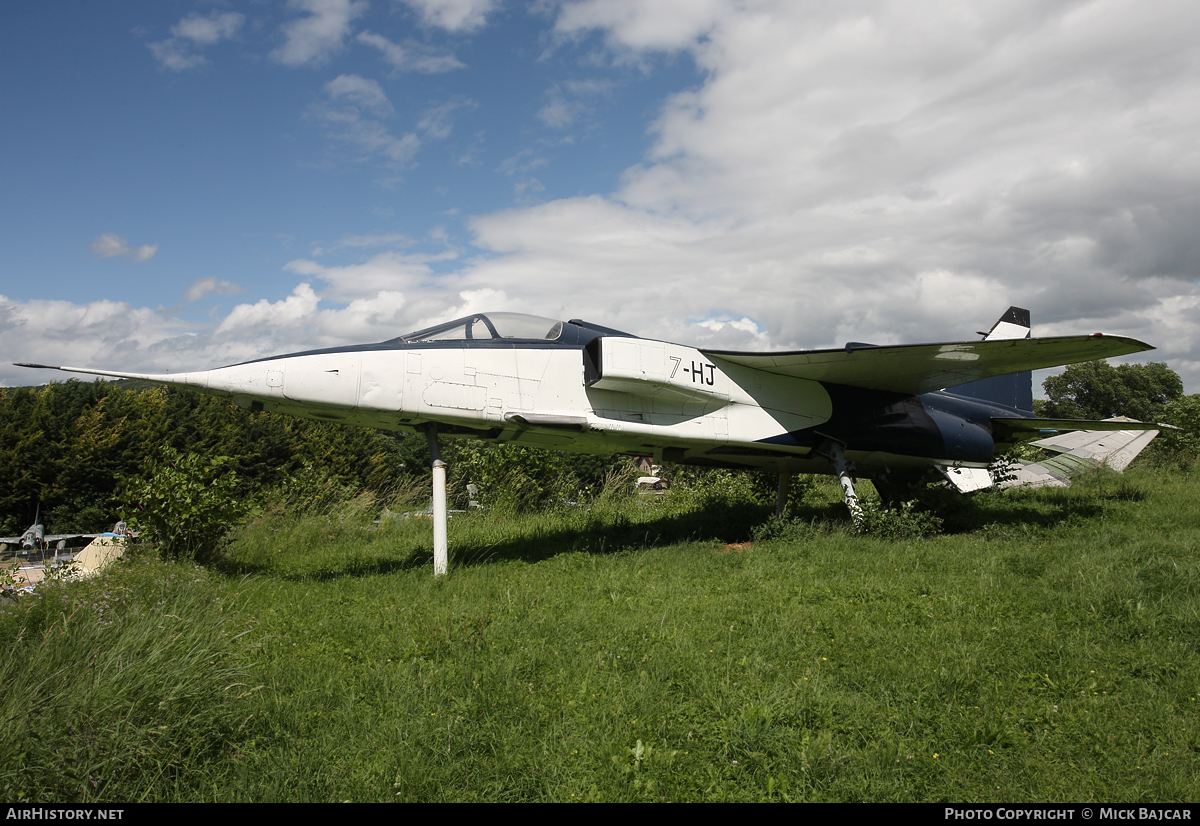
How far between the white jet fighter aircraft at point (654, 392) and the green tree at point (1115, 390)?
204ft

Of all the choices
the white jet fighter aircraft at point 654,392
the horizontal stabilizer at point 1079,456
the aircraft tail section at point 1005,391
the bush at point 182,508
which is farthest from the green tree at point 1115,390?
the bush at point 182,508

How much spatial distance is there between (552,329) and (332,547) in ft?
16.4

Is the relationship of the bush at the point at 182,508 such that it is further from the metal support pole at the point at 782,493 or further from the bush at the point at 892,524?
the bush at the point at 892,524

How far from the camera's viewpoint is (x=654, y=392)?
7.77m

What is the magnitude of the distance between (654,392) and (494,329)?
2150 mm

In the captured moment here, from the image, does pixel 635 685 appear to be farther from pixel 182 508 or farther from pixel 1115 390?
pixel 1115 390

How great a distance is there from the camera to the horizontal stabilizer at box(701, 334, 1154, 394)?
303 inches

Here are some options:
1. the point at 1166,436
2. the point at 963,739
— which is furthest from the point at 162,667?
the point at 1166,436

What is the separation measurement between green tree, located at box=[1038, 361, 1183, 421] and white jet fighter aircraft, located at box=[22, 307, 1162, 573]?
62.0 m

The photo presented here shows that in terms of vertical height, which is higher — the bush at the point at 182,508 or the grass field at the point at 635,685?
the bush at the point at 182,508

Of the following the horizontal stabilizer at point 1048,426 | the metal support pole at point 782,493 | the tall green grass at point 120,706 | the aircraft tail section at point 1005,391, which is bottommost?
the tall green grass at point 120,706

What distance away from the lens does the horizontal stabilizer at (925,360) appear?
7691 millimetres

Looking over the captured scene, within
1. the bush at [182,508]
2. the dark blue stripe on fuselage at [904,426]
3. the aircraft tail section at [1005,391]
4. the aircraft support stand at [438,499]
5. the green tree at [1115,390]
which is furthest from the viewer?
the green tree at [1115,390]

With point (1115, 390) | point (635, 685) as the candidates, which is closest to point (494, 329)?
point (635, 685)
